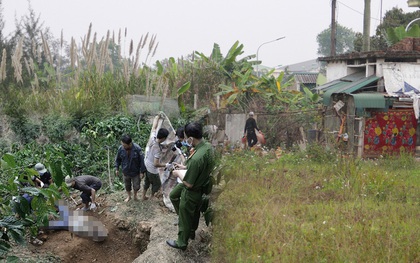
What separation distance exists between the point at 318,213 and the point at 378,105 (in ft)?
26.7

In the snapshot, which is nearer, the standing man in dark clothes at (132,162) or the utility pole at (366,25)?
the standing man in dark clothes at (132,162)

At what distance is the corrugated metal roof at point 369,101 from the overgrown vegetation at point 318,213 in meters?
3.80

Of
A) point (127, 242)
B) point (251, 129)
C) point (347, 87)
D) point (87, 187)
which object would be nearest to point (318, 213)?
point (127, 242)

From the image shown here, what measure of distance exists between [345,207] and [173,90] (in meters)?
7.23

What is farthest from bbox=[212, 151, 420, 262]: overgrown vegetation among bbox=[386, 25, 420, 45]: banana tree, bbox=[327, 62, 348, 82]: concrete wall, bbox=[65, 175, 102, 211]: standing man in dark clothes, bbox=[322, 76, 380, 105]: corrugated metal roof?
bbox=[386, 25, 420, 45]: banana tree

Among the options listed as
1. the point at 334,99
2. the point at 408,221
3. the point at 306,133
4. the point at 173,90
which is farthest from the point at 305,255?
the point at 334,99

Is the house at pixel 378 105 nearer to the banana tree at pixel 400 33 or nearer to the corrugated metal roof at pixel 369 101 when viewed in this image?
the corrugated metal roof at pixel 369 101

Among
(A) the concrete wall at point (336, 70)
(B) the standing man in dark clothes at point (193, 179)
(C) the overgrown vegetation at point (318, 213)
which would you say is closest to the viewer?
(C) the overgrown vegetation at point (318, 213)

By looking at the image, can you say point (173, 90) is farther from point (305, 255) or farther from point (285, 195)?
point (305, 255)

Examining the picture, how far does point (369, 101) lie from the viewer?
13867 mm

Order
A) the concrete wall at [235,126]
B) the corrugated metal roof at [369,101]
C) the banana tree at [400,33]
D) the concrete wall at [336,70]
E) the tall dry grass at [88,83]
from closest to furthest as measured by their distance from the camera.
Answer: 1. the tall dry grass at [88,83]
2. the concrete wall at [235,126]
3. the corrugated metal roof at [369,101]
4. the concrete wall at [336,70]
5. the banana tree at [400,33]

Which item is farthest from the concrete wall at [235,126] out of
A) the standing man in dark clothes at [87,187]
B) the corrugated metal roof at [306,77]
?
the corrugated metal roof at [306,77]

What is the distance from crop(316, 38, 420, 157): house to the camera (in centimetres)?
1381

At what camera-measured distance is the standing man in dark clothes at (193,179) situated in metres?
5.33
